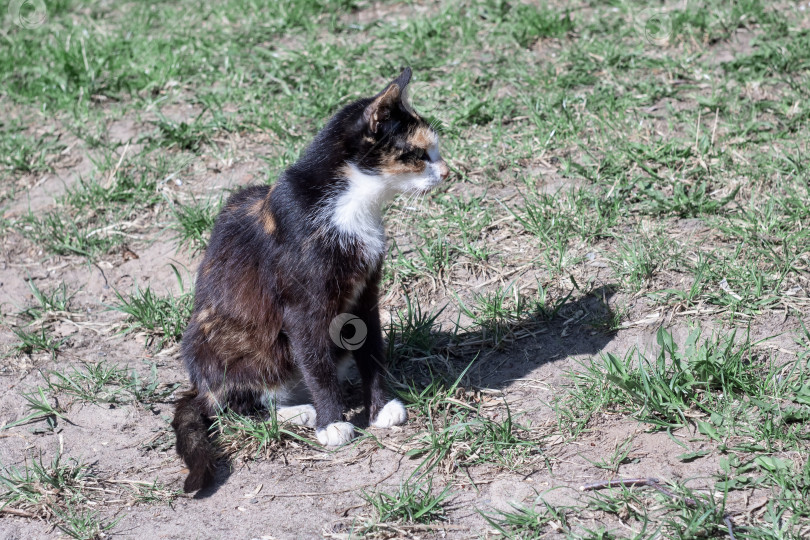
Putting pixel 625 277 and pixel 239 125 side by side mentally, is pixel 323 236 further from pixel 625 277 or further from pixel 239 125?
pixel 239 125

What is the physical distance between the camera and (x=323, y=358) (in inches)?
128

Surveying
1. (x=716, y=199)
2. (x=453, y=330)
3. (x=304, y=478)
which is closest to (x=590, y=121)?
(x=716, y=199)

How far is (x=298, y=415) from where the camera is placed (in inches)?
136

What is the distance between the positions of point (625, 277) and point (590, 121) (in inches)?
53.9

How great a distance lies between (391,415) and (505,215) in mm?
1553

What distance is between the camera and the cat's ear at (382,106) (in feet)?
9.95

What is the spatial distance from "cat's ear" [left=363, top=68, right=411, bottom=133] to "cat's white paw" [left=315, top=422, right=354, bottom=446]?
1.15 m

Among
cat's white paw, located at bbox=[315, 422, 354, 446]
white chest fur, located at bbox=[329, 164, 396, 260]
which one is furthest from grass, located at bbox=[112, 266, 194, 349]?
white chest fur, located at bbox=[329, 164, 396, 260]

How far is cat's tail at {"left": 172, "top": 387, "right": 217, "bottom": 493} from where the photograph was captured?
2.97 metres

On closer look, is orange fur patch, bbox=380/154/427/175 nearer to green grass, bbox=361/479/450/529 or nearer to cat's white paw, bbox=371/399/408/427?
cat's white paw, bbox=371/399/408/427

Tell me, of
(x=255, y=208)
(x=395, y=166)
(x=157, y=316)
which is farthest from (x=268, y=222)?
(x=157, y=316)

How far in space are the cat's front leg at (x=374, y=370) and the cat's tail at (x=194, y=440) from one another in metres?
0.65

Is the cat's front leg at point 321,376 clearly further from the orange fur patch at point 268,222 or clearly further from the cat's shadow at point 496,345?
the orange fur patch at point 268,222

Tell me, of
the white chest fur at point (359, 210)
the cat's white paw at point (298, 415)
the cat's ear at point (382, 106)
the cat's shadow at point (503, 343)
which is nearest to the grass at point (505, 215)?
the cat's shadow at point (503, 343)
